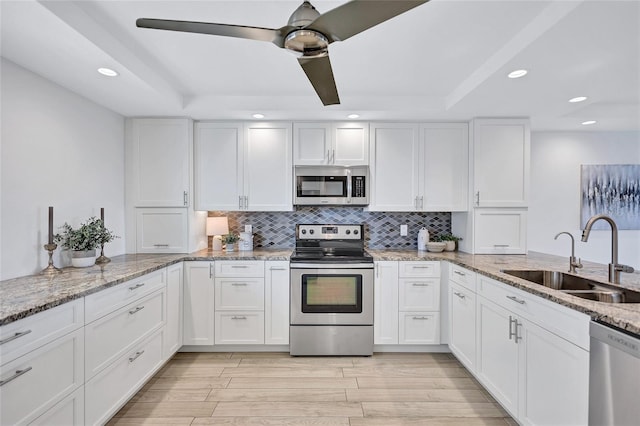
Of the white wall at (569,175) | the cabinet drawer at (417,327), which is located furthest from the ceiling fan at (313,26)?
the white wall at (569,175)

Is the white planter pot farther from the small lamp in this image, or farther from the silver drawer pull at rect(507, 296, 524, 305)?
the silver drawer pull at rect(507, 296, 524, 305)

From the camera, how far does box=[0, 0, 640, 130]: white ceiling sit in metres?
1.65

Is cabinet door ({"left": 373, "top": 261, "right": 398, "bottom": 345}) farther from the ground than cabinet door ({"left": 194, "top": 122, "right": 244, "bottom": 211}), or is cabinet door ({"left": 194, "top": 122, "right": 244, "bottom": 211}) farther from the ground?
cabinet door ({"left": 194, "top": 122, "right": 244, "bottom": 211})

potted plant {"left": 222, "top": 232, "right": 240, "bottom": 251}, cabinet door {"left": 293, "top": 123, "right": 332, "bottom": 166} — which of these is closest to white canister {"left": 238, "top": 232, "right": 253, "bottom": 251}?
potted plant {"left": 222, "top": 232, "right": 240, "bottom": 251}

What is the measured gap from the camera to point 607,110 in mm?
2996

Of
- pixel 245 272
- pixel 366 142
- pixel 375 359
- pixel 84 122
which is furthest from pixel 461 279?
pixel 84 122

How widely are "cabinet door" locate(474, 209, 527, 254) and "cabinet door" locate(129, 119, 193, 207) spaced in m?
3.00

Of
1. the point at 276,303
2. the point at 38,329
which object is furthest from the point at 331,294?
the point at 38,329

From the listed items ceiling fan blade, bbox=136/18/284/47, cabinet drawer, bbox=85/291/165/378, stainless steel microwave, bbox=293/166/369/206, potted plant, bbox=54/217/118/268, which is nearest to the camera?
ceiling fan blade, bbox=136/18/284/47

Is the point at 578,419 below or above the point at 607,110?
below

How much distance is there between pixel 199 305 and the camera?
302cm

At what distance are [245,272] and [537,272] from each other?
243cm

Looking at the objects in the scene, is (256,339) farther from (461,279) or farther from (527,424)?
(527,424)

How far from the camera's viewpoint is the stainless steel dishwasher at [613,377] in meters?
1.22
